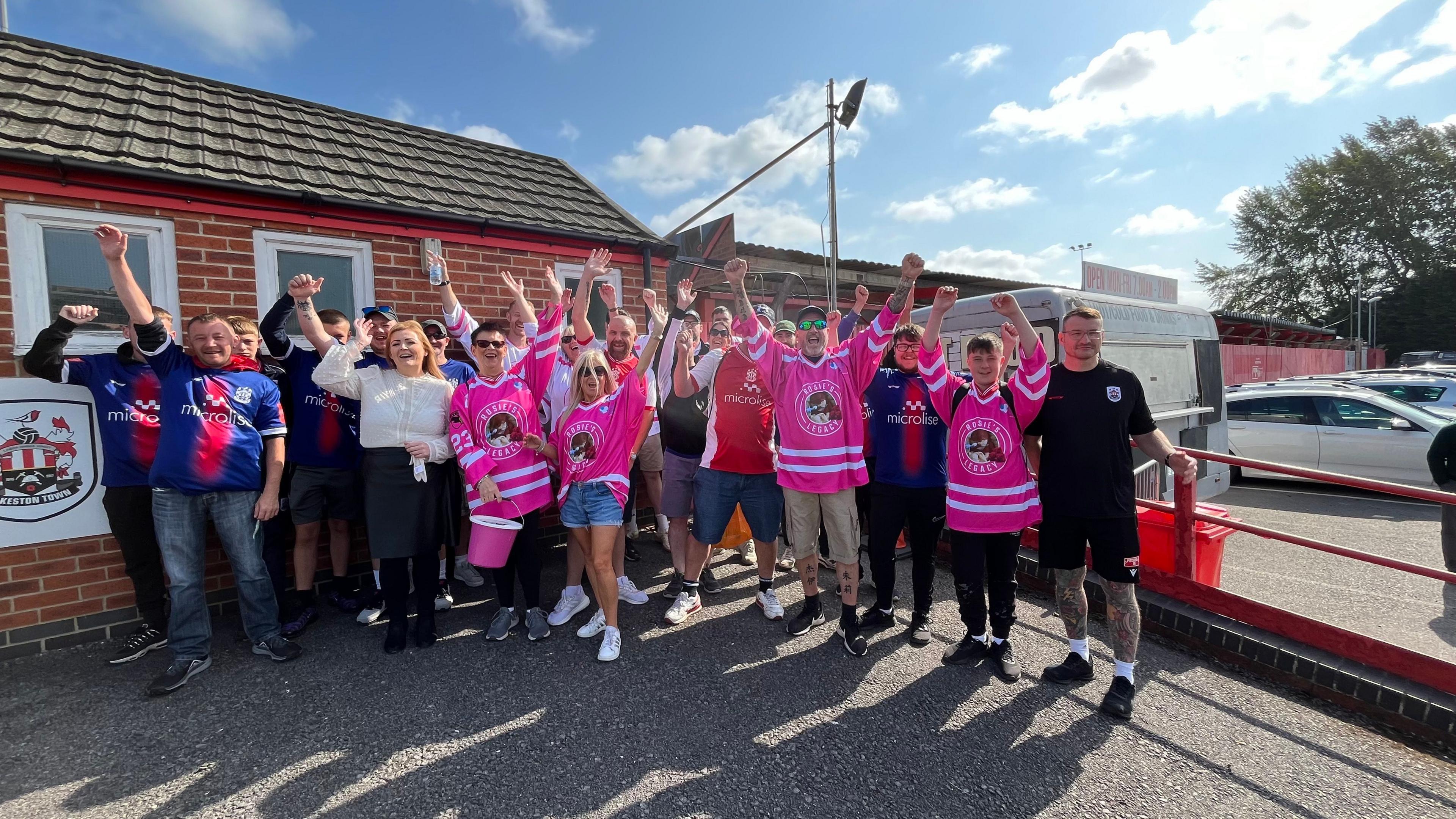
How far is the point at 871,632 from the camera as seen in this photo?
3.85 metres

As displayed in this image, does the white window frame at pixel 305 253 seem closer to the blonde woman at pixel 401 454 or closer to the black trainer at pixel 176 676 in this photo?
the blonde woman at pixel 401 454

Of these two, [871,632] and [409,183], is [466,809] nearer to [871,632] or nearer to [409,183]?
[871,632]

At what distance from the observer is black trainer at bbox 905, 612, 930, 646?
3.68 metres

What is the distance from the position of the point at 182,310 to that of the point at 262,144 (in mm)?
1595

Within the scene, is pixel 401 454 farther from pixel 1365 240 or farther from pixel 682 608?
pixel 1365 240

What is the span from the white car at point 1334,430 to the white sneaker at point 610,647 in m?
8.66

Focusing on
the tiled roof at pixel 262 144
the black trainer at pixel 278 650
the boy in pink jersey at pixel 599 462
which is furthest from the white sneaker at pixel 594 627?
the tiled roof at pixel 262 144

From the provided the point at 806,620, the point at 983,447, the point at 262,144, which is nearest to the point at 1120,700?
the point at 983,447

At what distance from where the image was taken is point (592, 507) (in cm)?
361

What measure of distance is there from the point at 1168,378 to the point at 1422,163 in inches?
2121

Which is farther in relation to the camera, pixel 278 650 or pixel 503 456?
A: pixel 503 456

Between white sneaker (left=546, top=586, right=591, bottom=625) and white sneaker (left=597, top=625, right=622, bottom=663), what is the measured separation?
0.48m

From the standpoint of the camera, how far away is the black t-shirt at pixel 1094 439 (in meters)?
3.04

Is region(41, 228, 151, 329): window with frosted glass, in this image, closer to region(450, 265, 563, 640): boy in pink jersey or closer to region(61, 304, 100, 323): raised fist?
region(61, 304, 100, 323): raised fist
